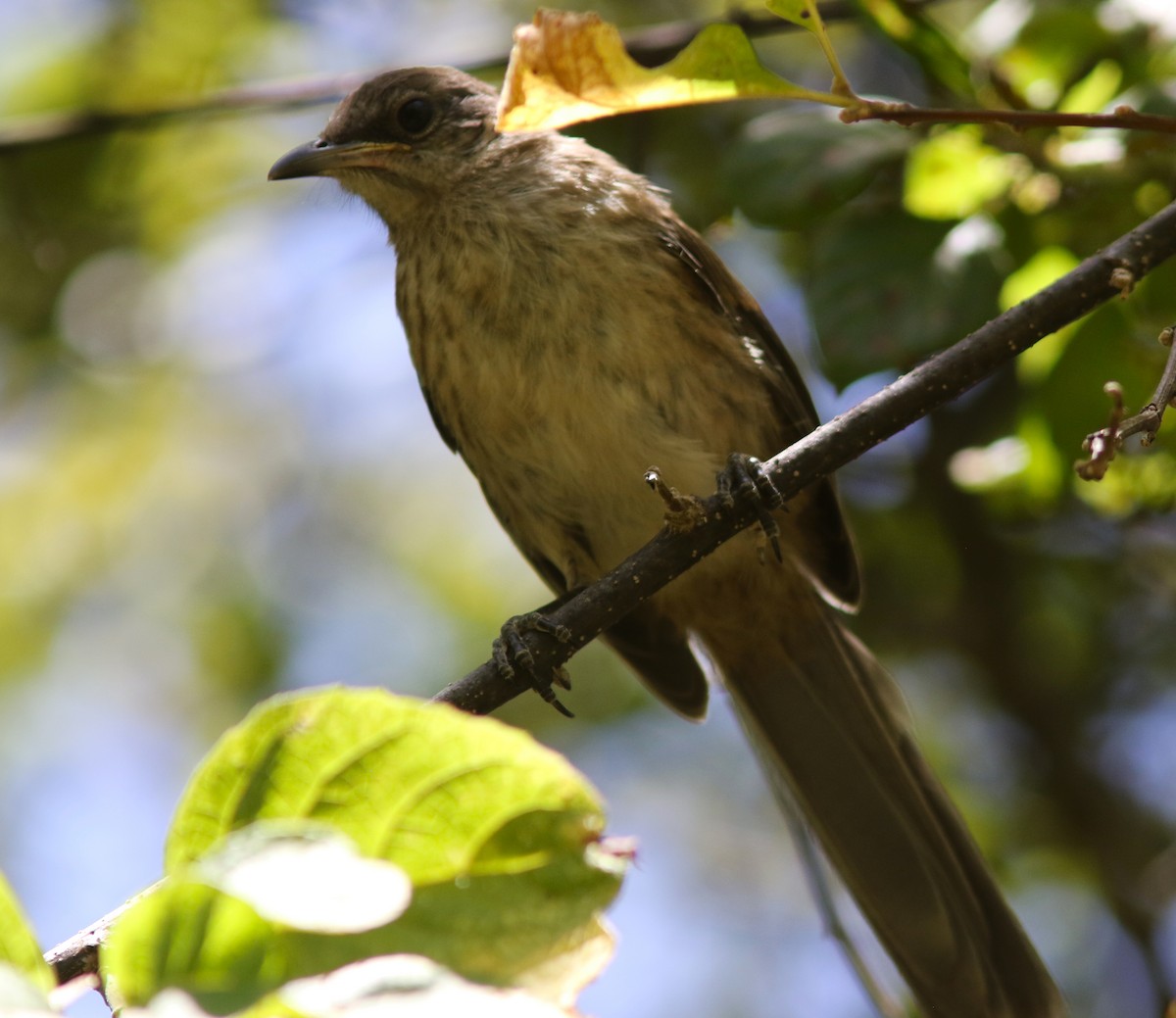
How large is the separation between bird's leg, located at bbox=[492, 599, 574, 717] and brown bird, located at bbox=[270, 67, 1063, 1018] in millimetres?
574

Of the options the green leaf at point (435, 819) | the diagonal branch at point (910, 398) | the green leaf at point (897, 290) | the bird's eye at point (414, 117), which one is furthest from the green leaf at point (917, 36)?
the green leaf at point (435, 819)

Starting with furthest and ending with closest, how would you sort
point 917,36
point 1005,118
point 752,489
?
point 917,36 < point 752,489 < point 1005,118

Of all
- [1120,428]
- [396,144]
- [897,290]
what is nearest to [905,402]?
[1120,428]

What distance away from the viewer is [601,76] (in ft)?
7.05

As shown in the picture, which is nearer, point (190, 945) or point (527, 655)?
point (190, 945)

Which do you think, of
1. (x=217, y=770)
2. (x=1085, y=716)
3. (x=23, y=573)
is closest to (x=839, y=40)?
(x=1085, y=716)

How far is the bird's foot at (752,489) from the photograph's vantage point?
9.71ft

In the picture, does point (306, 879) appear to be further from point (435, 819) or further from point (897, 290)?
point (897, 290)

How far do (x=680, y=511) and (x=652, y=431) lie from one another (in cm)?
125

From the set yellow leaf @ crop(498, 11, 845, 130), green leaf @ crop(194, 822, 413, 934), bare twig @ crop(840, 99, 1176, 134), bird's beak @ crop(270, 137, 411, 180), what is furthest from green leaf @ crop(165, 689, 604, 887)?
bird's beak @ crop(270, 137, 411, 180)

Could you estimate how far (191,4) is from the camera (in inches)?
217

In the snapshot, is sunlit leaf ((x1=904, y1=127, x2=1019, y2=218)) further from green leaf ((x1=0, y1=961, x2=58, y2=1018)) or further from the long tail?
green leaf ((x1=0, y1=961, x2=58, y2=1018))

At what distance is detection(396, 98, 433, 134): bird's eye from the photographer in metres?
4.54

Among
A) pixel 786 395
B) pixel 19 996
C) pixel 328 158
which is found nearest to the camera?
pixel 19 996
